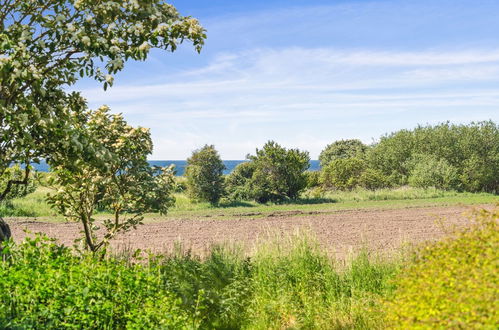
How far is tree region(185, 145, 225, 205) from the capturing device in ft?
94.8

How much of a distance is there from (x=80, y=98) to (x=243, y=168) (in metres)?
25.6

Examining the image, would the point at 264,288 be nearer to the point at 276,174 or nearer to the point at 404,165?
the point at 276,174

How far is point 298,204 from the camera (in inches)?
1214

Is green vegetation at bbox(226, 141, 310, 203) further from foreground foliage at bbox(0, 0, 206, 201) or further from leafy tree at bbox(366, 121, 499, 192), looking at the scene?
foreground foliage at bbox(0, 0, 206, 201)

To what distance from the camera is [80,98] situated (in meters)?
8.44

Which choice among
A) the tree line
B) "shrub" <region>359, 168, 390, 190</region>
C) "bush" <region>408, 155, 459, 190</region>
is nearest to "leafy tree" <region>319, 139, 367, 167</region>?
the tree line

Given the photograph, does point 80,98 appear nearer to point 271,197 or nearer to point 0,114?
point 0,114

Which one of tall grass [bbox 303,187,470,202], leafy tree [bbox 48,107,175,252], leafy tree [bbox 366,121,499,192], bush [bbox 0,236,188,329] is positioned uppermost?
leafy tree [bbox 366,121,499,192]

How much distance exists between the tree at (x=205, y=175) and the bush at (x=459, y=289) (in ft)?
77.7

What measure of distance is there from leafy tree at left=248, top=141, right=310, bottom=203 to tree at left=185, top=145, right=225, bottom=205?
9.06 feet

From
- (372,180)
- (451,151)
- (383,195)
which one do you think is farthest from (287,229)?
(451,151)

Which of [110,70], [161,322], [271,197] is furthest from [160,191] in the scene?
[271,197]

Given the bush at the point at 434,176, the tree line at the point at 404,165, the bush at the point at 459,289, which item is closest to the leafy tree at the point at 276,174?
the tree line at the point at 404,165

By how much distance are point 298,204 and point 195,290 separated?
75.8 feet
